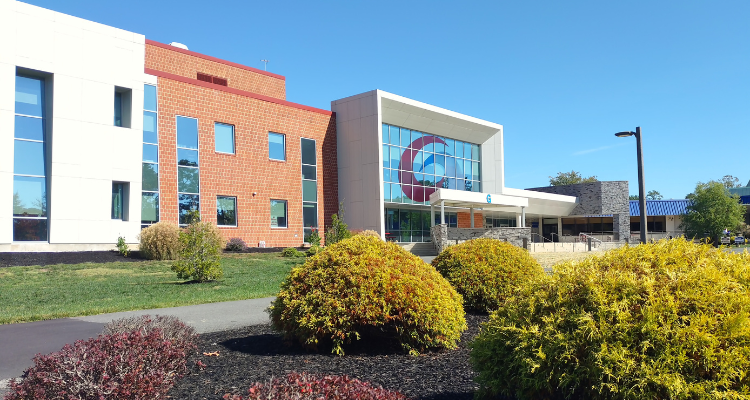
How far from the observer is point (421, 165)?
4038 centimetres

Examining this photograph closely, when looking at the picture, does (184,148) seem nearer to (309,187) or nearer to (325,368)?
(309,187)

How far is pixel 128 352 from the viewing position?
4613 mm

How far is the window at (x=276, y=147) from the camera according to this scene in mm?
32188

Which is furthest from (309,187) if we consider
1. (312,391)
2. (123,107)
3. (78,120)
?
(312,391)

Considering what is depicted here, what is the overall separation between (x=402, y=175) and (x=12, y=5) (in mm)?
24062

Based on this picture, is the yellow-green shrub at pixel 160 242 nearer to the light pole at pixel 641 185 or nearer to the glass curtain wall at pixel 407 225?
the glass curtain wall at pixel 407 225

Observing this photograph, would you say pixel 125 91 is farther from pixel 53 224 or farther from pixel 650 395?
pixel 650 395

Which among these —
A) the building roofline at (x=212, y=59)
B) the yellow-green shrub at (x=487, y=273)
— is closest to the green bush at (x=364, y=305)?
the yellow-green shrub at (x=487, y=273)

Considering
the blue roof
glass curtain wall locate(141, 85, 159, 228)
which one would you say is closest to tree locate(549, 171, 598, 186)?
the blue roof

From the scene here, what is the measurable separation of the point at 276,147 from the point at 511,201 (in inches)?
760

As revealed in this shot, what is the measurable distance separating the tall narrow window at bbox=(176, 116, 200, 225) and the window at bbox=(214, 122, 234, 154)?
1352 millimetres

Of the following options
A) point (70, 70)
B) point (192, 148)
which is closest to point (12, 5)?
point (70, 70)

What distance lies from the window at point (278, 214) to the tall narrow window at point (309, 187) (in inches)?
54.8

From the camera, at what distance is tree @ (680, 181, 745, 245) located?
5931 cm
